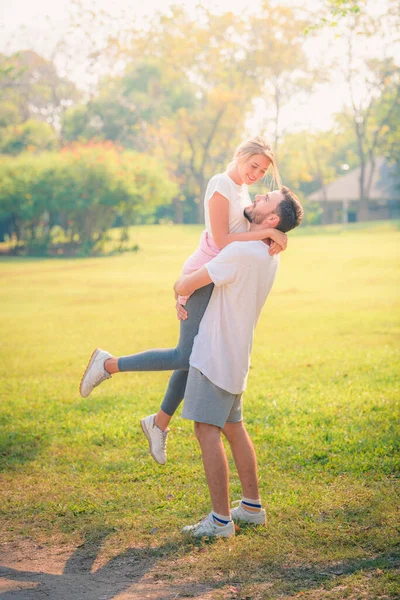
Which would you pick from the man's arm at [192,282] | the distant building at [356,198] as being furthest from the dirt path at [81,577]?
the distant building at [356,198]

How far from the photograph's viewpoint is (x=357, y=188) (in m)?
65.3

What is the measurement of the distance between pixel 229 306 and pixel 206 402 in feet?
1.68

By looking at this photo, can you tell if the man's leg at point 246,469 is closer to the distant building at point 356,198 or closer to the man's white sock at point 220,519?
the man's white sock at point 220,519

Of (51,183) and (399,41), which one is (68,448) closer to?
(51,183)

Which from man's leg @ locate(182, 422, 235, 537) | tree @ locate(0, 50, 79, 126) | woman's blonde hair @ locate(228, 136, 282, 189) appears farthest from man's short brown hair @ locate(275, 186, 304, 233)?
tree @ locate(0, 50, 79, 126)

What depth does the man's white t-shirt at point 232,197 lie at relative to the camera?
4.02 metres

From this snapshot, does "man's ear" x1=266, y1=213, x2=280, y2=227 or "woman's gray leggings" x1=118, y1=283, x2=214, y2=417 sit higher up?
"man's ear" x1=266, y1=213, x2=280, y2=227

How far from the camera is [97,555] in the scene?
394 centimetres

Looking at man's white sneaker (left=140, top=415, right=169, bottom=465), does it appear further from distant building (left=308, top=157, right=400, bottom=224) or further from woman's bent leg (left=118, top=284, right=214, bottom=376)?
distant building (left=308, top=157, right=400, bottom=224)

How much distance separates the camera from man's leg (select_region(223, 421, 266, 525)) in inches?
164

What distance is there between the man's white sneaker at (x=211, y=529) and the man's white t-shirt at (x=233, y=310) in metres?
0.72

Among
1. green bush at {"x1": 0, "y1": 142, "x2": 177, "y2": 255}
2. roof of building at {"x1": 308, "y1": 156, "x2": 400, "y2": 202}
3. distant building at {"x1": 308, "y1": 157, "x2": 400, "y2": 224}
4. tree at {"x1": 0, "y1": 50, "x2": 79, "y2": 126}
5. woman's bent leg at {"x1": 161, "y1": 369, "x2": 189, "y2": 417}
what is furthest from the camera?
distant building at {"x1": 308, "y1": 157, "x2": 400, "y2": 224}

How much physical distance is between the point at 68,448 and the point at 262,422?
165cm

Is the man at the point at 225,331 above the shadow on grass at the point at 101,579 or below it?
above
